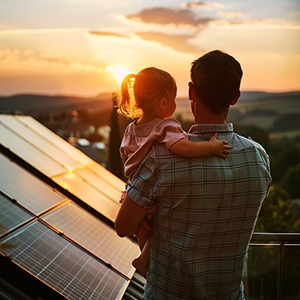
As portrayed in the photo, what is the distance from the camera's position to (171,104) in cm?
247

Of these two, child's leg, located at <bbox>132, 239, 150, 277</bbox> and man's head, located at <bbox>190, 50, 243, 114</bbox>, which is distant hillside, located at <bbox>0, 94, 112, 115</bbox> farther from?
man's head, located at <bbox>190, 50, 243, 114</bbox>

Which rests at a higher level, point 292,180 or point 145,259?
point 145,259

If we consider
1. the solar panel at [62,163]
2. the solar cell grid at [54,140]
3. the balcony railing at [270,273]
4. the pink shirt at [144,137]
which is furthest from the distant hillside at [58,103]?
the pink shirt at [144,137]

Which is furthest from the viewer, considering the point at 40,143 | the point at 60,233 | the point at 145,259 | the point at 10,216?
the point at 40,143

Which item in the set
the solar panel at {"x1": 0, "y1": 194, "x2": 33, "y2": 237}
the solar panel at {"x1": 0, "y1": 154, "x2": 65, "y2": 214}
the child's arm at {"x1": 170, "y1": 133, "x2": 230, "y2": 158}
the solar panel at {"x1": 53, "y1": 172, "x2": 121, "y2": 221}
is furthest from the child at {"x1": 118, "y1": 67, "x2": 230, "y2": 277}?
the solar panel at {"x1": 53, "y1": 172, "x2": 121, "y2": 221}

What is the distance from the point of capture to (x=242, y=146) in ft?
7.19

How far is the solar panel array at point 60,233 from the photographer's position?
3.30 metres

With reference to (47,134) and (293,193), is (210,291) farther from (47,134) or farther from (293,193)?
(293,193)

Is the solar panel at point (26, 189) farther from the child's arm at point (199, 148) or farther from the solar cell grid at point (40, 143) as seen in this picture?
the child's arm at point (199, 148)

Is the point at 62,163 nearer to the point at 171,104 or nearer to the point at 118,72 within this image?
the point at 118,72

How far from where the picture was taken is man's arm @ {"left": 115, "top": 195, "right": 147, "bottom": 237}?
2086mm

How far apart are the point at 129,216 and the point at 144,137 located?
0.44 m

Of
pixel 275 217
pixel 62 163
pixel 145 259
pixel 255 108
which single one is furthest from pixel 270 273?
pixel 255 108

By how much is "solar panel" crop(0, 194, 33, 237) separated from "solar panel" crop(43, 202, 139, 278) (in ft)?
0.89
